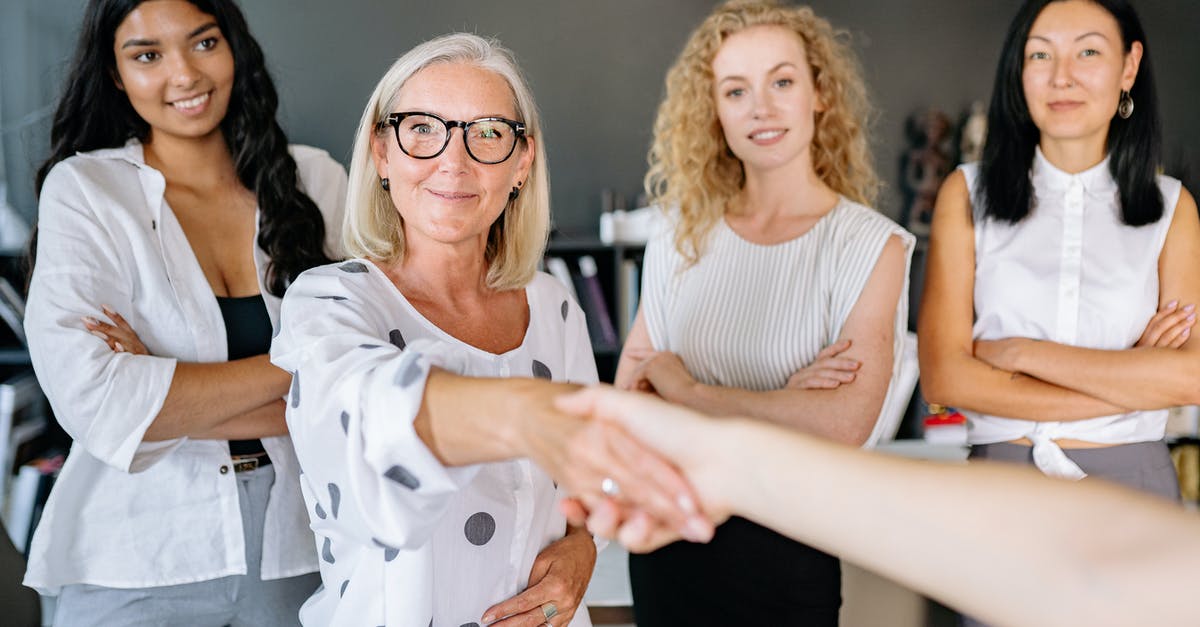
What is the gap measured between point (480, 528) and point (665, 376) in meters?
0.81

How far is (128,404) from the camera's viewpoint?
181 cm

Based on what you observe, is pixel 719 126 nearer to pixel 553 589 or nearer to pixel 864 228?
pixel 864 228

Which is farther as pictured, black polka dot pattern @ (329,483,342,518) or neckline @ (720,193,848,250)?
neckline @ (720,193,848,250)

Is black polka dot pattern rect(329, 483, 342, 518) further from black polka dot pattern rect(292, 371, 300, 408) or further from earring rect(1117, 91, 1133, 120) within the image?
earring rect(1117, 91, 1133, 120)

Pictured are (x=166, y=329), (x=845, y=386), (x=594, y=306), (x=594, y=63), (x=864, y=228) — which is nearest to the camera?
(x=166, y=329)

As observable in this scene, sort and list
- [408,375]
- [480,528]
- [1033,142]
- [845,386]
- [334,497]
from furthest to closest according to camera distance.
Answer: [1033,142] → [845,386] → [480,528] → [334,497] → [408,375]

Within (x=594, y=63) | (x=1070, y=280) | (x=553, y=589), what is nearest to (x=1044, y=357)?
(x=1070, y=280)

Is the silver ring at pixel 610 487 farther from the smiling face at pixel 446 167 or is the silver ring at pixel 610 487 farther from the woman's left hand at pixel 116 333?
the woman's left hand at pixel 116 333

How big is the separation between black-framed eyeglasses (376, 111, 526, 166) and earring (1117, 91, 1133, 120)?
1566 millimetres

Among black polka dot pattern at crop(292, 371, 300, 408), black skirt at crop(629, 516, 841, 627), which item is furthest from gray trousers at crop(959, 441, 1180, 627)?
black polka dot pattern at crop(292, 371, 300, 408)

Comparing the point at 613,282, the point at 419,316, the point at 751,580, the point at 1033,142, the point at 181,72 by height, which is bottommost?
the point at 751,580

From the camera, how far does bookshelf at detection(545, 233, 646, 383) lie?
4.14m

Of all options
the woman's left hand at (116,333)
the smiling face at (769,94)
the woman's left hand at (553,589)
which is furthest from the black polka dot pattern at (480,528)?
the smiling face at (769,94)

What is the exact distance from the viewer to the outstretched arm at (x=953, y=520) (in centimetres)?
87
